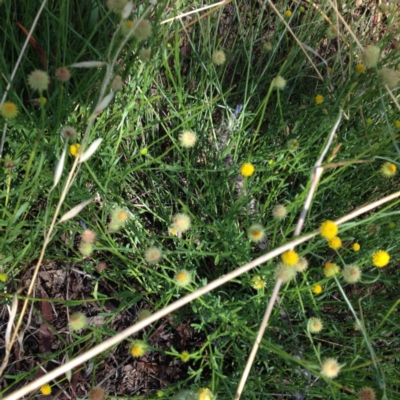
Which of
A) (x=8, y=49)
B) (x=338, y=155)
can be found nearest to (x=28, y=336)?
(x=8, y=49)

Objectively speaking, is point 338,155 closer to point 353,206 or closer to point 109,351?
point 353,206

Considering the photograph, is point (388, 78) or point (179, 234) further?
point (179, 234)

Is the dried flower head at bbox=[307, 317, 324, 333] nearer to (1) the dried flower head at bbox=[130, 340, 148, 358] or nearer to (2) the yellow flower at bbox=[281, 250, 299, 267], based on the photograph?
(2) the yellow flower at bbox=[281, 250, 299, 267]

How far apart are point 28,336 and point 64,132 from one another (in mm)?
545

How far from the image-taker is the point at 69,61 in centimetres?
90

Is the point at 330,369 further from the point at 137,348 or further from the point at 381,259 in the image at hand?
the point at 137,348

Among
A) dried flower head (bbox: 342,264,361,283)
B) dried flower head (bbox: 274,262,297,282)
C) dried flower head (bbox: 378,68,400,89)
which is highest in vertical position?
dried flower head (bbox: 378,68,400,89)

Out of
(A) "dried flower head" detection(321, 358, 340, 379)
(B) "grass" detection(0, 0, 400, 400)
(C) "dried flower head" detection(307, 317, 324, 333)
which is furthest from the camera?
(B) "grass" detection(0, 0, 400, 400)

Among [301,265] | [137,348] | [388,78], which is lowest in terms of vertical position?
[137,348]

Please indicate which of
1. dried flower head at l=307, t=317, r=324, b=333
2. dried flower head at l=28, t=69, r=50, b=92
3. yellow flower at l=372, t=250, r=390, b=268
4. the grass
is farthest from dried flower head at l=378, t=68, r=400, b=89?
dried flower head at l=28, t=69, r=50, b=92

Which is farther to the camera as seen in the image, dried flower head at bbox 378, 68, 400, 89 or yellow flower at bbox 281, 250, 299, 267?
dried flower head at bbox 378, 68, 400, 89

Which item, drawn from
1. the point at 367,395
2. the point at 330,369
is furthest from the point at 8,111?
the point at 367,395

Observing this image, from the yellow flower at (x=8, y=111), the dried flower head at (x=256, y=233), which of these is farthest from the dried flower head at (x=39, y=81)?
the dried flower head at (x=256, y=233)

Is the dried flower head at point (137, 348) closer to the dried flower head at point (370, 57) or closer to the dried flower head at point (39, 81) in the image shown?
the dried flower head at point (39, 81)
